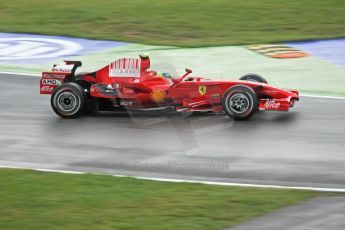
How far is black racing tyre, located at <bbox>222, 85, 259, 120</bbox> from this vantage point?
15.2 m

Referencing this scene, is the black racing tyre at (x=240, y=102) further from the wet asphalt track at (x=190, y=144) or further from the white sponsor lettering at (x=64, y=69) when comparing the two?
the white sponsor lettering at (x=64, y=69)

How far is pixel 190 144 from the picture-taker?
14172 millimetres

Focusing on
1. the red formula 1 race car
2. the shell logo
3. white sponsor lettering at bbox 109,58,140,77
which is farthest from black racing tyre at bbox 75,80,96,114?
the shell logo

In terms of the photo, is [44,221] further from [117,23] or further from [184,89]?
[117,23]

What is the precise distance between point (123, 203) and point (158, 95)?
5431mm

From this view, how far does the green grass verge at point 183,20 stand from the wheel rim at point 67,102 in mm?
7211

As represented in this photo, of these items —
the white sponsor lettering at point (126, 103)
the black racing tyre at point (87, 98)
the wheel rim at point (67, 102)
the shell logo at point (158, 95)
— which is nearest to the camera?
the shell logo at point (158, 95)

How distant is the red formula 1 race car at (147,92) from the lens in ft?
50.4

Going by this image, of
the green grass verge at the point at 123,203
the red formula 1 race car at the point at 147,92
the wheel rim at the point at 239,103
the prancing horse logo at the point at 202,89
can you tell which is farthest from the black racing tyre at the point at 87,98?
the green grass verge at the point at 123,203

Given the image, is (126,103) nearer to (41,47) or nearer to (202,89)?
(202,89)

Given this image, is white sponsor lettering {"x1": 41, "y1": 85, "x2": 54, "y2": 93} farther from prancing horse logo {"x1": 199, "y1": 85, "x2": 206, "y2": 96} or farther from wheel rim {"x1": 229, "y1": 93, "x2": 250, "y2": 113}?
wheel rim {"x1": 229, "y1": 93, "x2": 250, "y2": 113}

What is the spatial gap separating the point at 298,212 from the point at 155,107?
628cm

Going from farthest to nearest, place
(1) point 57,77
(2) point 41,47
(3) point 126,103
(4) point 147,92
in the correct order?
(2) point 41,47 → (1) point 57,77 → (3) point 126,103 → (4) point 147,92

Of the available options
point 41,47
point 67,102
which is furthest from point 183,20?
point 67,102
